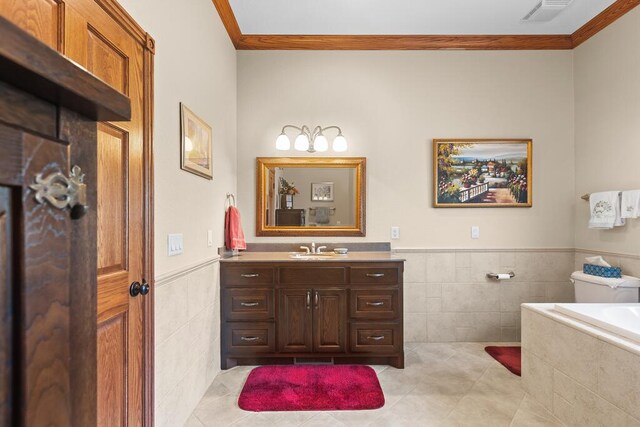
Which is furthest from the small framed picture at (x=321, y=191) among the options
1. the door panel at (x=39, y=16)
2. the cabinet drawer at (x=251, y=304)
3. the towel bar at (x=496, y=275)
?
the door panel at (x=39, y=16)

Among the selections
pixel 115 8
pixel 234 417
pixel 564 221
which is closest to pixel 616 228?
pixel 564 221

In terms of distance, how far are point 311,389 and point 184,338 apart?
3.11 feet

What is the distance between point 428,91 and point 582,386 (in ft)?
8.45

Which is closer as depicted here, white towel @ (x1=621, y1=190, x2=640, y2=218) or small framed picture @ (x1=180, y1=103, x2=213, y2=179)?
small framed picture @ (x1=180, y1=103, x2=213, y2=179)

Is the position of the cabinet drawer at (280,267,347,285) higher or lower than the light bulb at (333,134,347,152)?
lower

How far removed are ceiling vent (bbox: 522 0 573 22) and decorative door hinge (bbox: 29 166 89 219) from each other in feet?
11.2

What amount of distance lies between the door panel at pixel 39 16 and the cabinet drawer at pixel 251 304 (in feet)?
6.74

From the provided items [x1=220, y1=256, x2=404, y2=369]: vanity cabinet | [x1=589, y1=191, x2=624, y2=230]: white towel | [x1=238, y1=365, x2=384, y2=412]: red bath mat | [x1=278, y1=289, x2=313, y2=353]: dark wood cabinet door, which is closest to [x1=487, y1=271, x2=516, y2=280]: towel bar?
[x1=589, y1=191, x2=624, y2=230]: white towel

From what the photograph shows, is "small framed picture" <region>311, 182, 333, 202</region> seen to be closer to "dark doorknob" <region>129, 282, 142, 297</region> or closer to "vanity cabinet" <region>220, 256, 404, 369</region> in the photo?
"vanity cabinet" <region>220, 256, 404, 369</region>

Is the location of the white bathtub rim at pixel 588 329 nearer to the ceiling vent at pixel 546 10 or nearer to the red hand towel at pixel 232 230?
the red hand towel at pixel 232 230

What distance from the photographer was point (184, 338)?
2043 mm

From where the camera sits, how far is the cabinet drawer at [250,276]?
278 cm

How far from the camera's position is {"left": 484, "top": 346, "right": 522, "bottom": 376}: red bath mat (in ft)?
9.02

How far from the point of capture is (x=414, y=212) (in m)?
3.36
